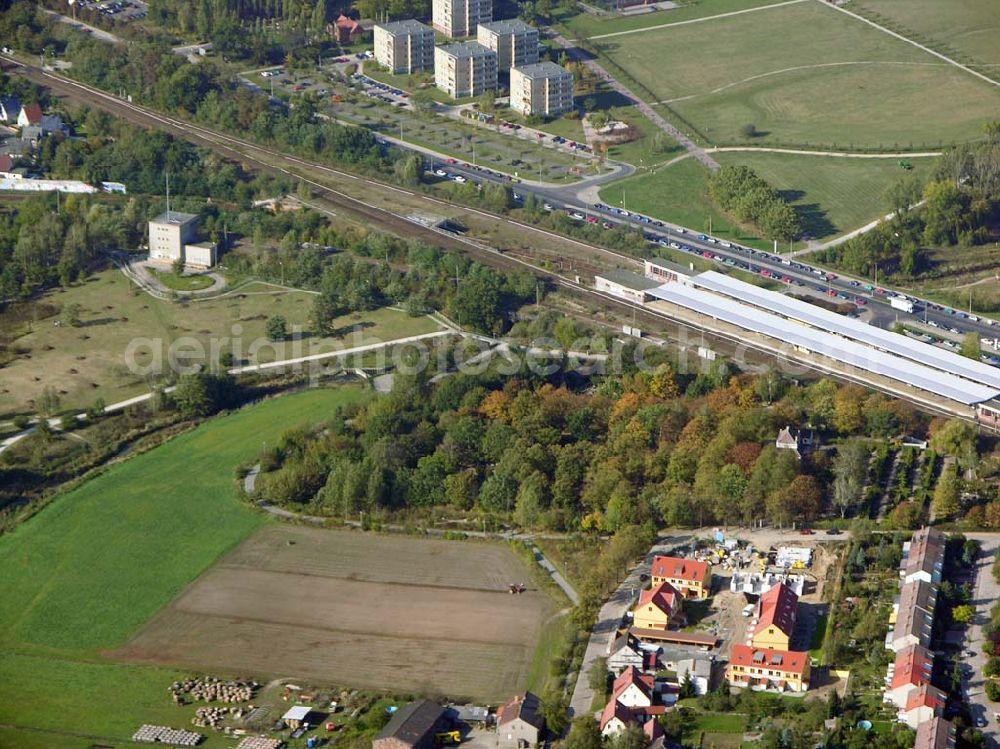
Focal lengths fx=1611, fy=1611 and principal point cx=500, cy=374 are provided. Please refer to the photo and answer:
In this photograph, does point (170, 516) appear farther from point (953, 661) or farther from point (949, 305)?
point (949, 305)

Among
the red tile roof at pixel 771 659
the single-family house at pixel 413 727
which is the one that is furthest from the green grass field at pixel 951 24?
the single-family house at pixel 413 727

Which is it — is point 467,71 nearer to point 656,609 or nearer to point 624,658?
point 656,609

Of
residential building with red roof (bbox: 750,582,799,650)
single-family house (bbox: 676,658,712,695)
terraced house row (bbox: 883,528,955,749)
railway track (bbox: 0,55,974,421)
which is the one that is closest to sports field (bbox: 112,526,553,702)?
single-family house (bbox: 676,658,712,695)

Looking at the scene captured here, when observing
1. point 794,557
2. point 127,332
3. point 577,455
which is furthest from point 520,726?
point 127,332

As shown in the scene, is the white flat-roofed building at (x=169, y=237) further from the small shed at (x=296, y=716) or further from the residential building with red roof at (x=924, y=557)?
the residential building with red roof at (x=924, y=557)

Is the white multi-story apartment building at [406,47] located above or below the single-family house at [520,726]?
above

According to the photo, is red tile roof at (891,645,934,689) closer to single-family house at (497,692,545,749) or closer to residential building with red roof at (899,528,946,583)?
residential building with red roof at (899,528,946,583)
